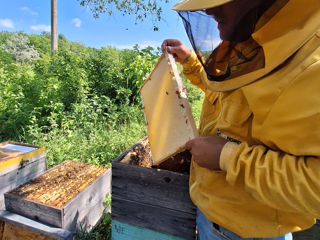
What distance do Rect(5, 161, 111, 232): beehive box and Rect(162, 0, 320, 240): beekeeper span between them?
53.5 inches

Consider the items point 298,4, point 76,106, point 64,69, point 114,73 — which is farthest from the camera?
point 114,73

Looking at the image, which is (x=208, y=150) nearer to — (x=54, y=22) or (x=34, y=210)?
(x=34, y=210)

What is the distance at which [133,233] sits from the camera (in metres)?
1.53

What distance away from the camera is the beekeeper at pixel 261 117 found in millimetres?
657

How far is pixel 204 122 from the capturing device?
124 cm

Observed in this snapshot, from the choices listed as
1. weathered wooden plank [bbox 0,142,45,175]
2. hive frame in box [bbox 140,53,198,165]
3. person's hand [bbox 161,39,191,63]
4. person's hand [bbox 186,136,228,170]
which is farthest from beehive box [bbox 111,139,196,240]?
weathered wooden plank [bbox 0,142,45,175]

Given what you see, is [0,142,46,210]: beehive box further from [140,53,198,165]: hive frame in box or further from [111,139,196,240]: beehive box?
[140,53,198,165]: hive frame in box

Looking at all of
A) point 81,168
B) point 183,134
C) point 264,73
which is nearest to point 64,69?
point 81,168

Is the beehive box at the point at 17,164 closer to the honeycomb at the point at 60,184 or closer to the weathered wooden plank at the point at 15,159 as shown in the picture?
the weathered wooden plank at the point at 15,159

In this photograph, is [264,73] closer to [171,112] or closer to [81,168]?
[171,112]

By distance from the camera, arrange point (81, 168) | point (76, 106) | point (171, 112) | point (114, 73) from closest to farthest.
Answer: point (171, 112)
point (81, 168)
point (76, 106)
point (114, 73)

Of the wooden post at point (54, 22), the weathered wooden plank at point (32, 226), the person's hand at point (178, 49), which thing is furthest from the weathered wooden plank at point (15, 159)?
the wooden post at point (54, 22)

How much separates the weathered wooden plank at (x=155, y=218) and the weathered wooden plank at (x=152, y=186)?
0.04 meters

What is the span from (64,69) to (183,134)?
4995 millimetres
